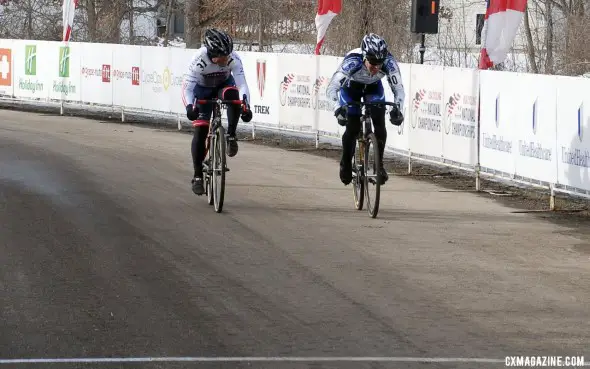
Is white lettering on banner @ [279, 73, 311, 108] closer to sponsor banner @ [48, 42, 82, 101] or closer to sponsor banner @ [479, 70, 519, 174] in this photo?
sponsor banner @ [479, 70, 519, 174]

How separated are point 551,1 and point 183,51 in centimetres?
1410

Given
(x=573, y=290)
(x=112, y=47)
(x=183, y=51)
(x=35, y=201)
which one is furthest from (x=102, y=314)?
(x=112, y=47)

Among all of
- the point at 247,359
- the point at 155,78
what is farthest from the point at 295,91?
the point at 247,359

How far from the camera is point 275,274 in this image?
9.12m

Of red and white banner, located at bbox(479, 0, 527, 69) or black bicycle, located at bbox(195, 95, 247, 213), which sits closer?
black bicycle, located at bbox(195, 95, 247, 213)

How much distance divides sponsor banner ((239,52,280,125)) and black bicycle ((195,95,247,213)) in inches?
350

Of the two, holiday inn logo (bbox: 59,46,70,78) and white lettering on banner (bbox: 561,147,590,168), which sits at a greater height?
holiday inn logo (bbox: 59,46,70,78)

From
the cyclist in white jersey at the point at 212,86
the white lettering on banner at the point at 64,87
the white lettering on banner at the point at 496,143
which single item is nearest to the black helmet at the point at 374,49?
the cyclist in white jersey at the point at 212,86

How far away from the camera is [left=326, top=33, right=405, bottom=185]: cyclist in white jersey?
40.5 feet

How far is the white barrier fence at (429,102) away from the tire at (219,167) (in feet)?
12.0

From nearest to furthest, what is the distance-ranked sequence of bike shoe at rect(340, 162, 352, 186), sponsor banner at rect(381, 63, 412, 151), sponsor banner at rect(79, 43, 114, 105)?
bike shoe at rect(340, 162, 352, 186), sponsor banner at rect(381, 63, 412, 151), sponsor banner at rect(79, 43, 114, 105)

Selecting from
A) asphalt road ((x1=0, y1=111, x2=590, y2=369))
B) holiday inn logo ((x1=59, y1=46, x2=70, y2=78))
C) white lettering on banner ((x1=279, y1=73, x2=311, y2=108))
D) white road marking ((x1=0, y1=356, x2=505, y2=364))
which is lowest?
white road marking ((x1=0, y1=356, x2=505, y2=364))

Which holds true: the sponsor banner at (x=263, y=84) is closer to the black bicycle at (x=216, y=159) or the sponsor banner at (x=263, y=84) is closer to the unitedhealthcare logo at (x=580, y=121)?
the black bicycle at (x=216, y=159)

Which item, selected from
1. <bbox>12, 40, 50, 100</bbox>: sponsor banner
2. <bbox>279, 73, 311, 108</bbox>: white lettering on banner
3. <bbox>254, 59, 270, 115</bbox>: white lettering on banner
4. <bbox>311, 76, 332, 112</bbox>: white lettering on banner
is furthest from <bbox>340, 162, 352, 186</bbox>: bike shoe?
<bbox>12, 40, 50, 100</bbox>: sponsor banner
